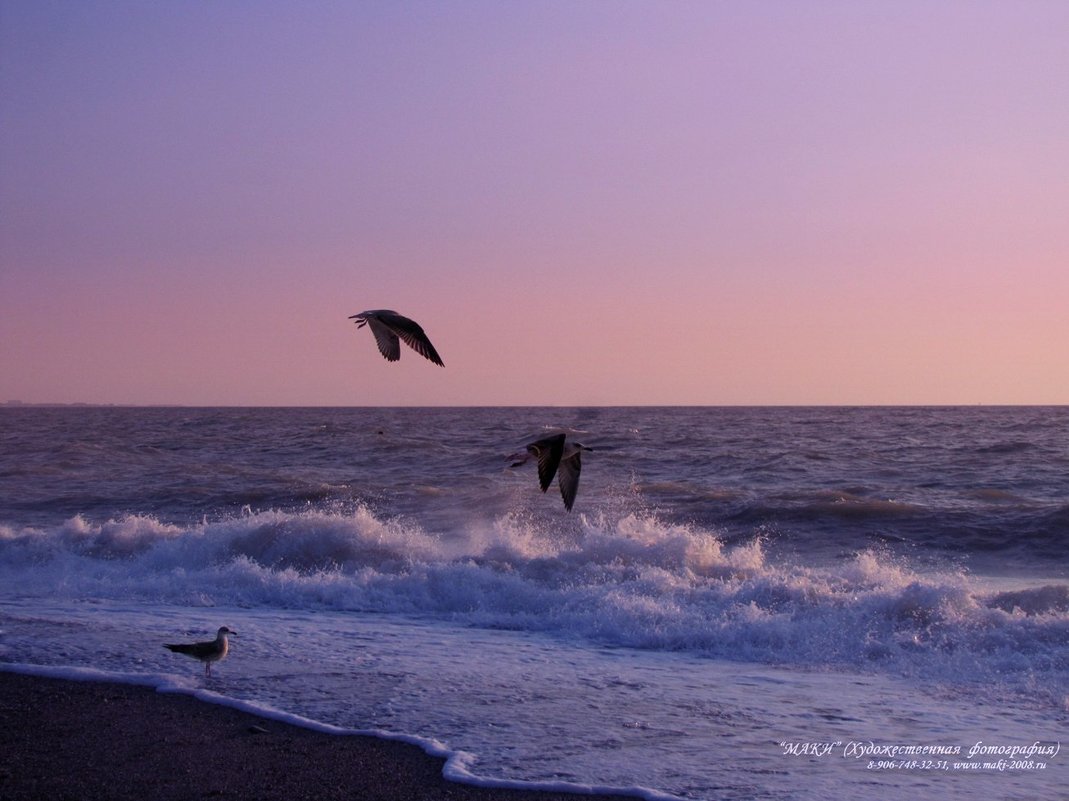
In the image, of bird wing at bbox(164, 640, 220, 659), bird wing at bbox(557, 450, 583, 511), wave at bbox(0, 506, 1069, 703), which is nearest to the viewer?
bird wing at bbox(557, 450, 583, 511)

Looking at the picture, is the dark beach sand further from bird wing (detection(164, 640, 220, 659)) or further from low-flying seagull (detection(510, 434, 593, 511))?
low-flying seagull (detection(510, 434, 593, 511))

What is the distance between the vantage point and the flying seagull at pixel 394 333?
643cm

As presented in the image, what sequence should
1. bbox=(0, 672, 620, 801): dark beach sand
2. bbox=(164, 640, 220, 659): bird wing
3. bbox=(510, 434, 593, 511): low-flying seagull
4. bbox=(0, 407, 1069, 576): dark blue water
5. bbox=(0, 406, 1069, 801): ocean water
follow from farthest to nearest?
bbox=(0, 407, 1069, 576): dark blue water → bbox=(164, 640, 220, 659): bird wing → bbox=(510, 434, 593, 511): low-flying seagull → bbox=(0, 406, 1069, 801): ocean water → bbox=(0, 672, 620, 801): dark beach sand

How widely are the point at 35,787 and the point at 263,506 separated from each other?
14.5 metres

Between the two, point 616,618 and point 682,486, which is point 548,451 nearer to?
point 616,618

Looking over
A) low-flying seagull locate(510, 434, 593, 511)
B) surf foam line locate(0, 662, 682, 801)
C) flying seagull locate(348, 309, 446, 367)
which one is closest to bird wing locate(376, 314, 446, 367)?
flying seagull locate(348, 309, 446, 367)

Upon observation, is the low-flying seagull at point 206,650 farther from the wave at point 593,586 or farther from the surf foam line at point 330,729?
the wave at point 593,586

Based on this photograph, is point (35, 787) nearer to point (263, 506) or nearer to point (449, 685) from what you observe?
point (449, 685)

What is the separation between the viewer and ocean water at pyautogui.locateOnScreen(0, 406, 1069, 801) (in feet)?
19.8

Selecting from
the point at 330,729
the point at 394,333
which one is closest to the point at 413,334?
the point at 394,333

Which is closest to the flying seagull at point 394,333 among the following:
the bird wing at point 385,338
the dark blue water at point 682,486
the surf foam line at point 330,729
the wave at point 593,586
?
the bird wing at point 385,338

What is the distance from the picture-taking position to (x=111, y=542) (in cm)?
1451

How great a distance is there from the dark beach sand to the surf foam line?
52 mm

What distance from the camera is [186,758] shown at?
5625 millimetres
